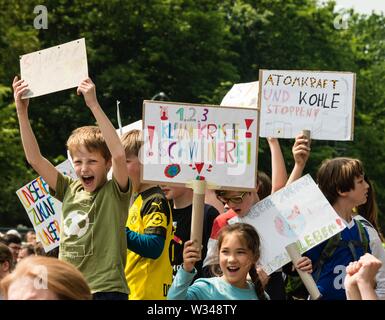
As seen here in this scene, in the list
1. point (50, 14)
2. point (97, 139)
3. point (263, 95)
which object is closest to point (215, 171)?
point (97, 139)

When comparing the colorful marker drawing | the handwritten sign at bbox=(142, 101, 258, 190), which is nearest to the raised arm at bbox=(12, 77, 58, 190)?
the handwritten sign at bbox=(142, 101, 258, 190)

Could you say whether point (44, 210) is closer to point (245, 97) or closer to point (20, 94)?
point (245, 97)

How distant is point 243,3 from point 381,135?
24.7ft

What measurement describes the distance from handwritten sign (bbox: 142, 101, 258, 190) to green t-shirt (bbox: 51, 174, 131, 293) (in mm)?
241

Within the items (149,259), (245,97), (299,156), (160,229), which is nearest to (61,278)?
(160,229)

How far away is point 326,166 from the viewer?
273 inches

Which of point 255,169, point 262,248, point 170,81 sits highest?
point 255,169

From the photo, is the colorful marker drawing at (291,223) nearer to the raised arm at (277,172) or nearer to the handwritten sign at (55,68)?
the raised arm at (277,172)

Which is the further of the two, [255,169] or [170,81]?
[170,81]

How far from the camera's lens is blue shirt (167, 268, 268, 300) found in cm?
556

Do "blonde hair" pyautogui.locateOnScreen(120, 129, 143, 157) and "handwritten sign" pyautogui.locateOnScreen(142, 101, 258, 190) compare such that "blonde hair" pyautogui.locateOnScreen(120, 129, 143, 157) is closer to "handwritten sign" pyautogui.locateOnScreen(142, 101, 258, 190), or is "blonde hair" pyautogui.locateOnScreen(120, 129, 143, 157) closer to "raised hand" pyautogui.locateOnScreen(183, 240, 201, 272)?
"handwritten sign" pyautogui.locateOnScreen(142, 101, 258, 190)

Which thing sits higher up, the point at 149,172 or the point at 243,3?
the point at 149,172

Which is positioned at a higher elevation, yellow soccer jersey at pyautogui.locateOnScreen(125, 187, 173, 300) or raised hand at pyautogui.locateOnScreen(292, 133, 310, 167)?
raised hand at pyautogui.locateOnScreen(292, 133, 310, 167)

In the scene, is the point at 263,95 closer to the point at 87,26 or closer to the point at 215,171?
the point at 215,171
